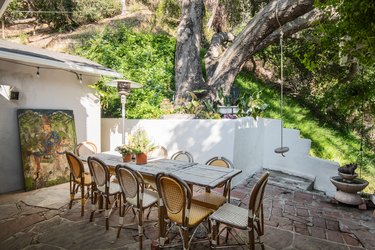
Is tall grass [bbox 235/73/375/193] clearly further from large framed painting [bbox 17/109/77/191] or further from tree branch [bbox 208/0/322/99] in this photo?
large framed painting [bbox 17/109/77/191]

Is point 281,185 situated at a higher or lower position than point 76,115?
lower

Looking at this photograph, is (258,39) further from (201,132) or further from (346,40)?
(346,40)

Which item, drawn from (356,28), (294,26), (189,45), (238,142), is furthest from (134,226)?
(294,26)

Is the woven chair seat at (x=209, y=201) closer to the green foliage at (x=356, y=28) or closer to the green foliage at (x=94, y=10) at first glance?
the green foliage at (x=356, y=28)

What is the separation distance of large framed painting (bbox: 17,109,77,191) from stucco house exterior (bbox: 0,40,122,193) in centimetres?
21

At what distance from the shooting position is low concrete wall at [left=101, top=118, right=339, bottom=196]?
16.9 ft

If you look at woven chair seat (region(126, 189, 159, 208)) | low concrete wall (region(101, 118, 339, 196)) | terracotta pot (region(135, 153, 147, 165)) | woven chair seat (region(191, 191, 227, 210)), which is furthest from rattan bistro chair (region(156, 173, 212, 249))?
low concrete wall (region(101, 118, 339, 196))

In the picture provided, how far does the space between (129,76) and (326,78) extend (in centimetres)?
774

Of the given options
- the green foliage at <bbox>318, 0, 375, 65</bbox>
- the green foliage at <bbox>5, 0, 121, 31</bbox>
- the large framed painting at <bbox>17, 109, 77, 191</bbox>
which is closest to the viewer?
the green foliage at <bbox>318, 0, 375, 65</bbox>

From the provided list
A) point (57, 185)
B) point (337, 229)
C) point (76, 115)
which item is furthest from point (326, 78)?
point (57, 185)

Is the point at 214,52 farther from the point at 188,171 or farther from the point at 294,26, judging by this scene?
the point at 188,171

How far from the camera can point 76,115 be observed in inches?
253

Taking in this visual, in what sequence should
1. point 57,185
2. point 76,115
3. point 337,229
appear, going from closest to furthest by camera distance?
point 337,229 < point 57,185 < point 76,115

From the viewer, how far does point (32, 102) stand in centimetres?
553
